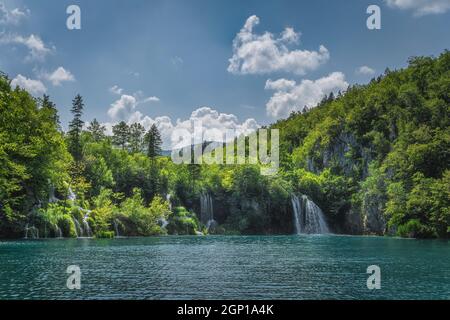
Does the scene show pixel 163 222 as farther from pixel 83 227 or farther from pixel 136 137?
pixel 136 137

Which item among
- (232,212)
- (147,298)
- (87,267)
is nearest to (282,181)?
(232,212)

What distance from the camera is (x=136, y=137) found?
123m

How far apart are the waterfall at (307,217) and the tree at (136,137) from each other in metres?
50.5

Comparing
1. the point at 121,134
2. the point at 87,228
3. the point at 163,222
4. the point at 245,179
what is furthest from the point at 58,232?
the point at 121,134

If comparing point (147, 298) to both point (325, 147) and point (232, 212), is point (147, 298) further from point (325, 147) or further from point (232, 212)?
point (325, 147)

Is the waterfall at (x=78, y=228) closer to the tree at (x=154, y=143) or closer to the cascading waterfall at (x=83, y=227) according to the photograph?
the cascading waterfall at (x=83, y=227)

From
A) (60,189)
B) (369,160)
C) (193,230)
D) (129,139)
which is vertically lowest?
(193,230)

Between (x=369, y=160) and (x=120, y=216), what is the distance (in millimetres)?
53901

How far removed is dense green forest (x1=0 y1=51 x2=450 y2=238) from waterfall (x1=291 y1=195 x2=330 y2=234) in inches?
59.7

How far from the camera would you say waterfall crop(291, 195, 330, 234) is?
8500 cm

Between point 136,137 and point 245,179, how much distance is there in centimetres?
4649

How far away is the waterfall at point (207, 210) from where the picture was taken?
3354 inches

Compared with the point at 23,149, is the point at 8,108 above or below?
above

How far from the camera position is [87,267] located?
2581 centimetres
